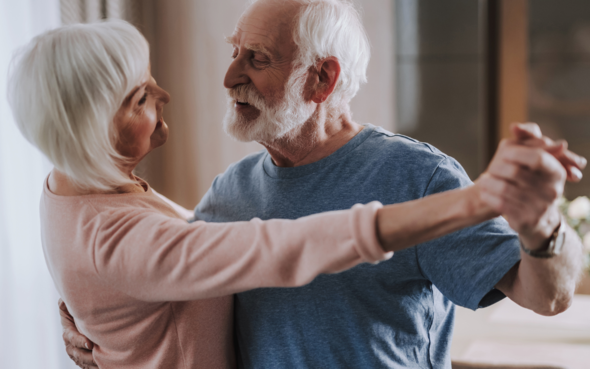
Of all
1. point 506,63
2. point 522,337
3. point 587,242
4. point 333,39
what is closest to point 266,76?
point 333,39

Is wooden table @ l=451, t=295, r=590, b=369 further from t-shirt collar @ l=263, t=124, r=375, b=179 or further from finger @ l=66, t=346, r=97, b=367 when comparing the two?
finger @ l=66, t=346, r=97, b=367

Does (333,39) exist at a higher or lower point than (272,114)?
higher

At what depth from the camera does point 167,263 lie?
2.56 feet

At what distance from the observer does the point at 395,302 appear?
3.57 feet

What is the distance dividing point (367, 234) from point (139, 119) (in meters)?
0.54

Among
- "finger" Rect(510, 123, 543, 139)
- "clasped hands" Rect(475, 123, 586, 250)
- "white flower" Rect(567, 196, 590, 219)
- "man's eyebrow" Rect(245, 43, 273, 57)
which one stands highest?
"man's eyebrow" Rect(245, 43, 273, 57)

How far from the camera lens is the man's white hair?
1273 millimetres

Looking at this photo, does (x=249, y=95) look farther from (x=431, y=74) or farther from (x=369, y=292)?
(x=431, y=74)

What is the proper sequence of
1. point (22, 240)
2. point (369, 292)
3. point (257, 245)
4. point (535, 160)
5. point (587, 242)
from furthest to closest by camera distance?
point (587, 242), point (22, 240), point (369, 292), point (257, 245), point (535, 160)

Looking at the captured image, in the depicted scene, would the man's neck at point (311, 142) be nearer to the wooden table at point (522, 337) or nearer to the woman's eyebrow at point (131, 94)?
the woman's eyebrow at point (131, 94)

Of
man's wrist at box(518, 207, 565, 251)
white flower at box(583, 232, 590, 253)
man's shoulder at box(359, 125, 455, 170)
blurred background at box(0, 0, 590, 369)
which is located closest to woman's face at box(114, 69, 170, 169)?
man's shoulder at box(359, 125, 455, 170)

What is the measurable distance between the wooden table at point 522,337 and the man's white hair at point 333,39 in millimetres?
1210

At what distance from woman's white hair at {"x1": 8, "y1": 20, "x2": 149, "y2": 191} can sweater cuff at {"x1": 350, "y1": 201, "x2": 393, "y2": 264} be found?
48 cm

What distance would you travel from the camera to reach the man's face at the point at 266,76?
127cm
